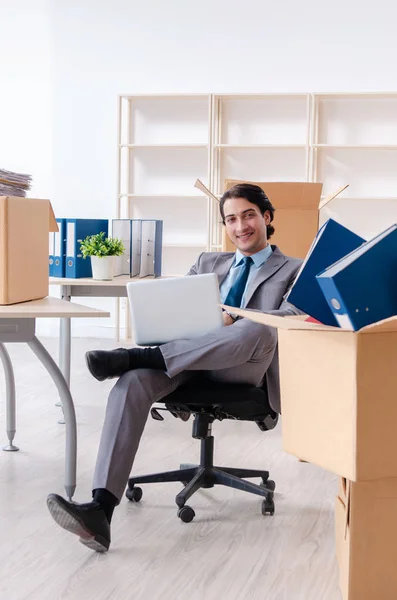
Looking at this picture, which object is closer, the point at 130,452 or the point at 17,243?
the point at 130,452

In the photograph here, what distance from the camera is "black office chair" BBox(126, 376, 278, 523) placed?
2572 mm

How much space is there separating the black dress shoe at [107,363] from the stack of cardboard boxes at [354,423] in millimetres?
782

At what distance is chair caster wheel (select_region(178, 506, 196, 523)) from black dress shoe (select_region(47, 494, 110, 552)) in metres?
0.34

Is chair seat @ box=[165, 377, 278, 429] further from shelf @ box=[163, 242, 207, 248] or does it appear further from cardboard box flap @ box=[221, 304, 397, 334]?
shelf @ box=[163, 242, 207, 248]

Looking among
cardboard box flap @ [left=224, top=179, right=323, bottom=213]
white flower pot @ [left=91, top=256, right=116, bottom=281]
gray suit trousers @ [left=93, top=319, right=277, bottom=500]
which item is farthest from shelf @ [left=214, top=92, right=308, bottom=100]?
gray suit trousers @ [left=93, top=319, right=277, bottom=500]

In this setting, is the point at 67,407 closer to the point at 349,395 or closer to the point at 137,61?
the point at 349,395

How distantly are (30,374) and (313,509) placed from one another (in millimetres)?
2694

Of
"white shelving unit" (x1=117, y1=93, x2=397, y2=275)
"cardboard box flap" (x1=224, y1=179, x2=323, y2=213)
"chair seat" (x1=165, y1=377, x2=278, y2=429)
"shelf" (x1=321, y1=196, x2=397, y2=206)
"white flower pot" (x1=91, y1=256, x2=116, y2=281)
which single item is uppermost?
"white shelving unit" (x1=117, y1=93, x2=397, y2=275)

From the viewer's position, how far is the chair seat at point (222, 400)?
2.56 metres

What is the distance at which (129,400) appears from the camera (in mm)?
2475

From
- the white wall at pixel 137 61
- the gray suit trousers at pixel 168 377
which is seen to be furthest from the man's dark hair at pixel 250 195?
the white wall at pixel 137 61

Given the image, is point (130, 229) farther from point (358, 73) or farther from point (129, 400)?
point (358, 73)

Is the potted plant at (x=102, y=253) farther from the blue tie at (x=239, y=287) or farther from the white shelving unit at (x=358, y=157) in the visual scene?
the white shelving unit at (x=358, y=157)

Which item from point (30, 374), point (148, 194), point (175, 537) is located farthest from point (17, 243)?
point (148, 194)
